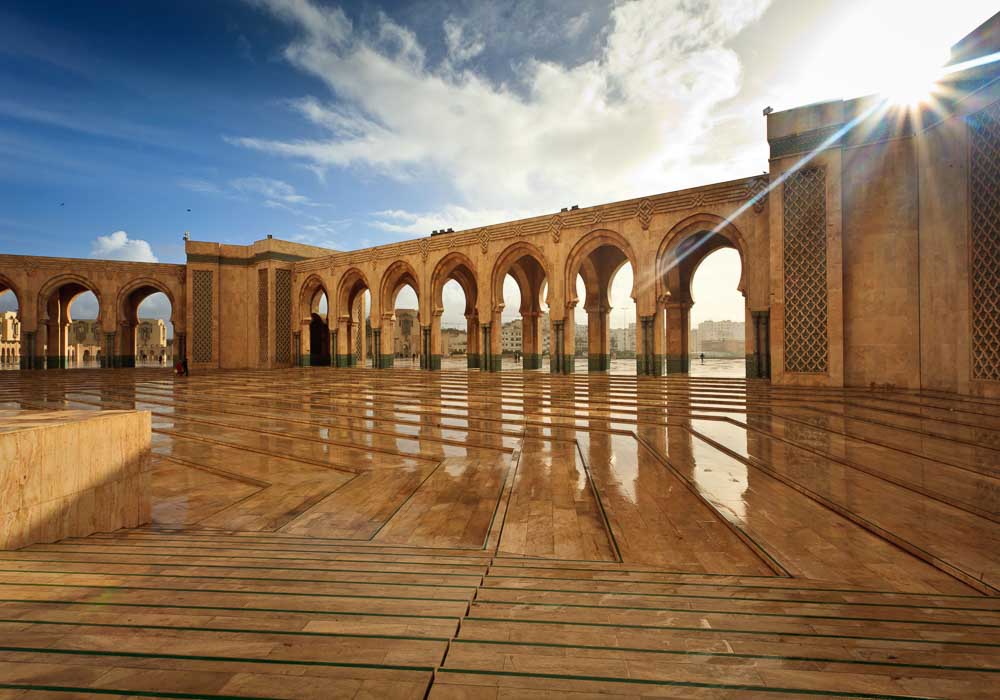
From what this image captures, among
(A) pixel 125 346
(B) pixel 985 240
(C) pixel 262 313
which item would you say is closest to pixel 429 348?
(C) pixel 262 313

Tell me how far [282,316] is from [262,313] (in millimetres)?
979

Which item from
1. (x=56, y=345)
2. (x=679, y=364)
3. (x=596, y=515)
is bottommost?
(x=596, y=515)

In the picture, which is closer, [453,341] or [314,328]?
[314,328]

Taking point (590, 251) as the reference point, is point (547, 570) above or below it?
below

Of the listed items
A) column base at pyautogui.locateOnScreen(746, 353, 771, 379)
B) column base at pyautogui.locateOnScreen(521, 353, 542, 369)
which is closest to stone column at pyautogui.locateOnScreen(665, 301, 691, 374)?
column base at pyautogui.locateOnScreen(746, 353, 771, 379)

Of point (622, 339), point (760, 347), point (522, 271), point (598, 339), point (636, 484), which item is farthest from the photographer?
point (622, 339)

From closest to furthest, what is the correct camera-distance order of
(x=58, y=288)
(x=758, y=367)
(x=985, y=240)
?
(x=985, y=240)
(x=758, y=367)
(x=58, y=288)

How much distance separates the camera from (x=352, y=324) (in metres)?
22.1

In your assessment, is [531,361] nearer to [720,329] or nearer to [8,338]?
[8,338]

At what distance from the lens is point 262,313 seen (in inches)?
902

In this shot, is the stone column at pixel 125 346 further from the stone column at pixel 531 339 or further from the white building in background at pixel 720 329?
the white building in background at pixel 720 329

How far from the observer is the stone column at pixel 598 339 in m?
17.3

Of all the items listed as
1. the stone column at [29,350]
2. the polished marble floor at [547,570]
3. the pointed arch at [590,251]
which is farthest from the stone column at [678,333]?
the stone column at [29,350]

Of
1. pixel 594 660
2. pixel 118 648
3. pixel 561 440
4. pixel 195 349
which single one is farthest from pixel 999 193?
pixel 195 349
